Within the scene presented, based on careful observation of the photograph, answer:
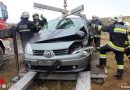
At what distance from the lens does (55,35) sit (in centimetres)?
705

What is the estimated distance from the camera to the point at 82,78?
6484mm

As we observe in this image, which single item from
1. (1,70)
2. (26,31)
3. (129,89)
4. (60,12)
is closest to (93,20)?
(60,12)

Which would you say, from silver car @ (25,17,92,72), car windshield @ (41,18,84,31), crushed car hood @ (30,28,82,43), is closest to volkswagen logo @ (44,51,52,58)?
silver car @ (25,17,92,72)

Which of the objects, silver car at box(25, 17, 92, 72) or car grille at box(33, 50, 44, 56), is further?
car grille at box(33, 50, 44, 56)

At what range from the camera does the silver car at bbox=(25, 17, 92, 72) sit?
6.36m

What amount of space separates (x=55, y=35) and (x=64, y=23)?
1.06 metres

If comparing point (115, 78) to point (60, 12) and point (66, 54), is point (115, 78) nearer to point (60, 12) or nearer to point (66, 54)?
point (66, 54)

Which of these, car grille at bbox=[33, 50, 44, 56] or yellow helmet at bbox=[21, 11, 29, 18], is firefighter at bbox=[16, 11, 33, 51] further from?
car grille at bbox=[33, 50, 44, 56]

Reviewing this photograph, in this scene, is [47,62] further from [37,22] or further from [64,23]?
[37,22]

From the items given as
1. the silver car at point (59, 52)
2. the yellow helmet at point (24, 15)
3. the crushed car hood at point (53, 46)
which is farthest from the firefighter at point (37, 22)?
the crushed car hood at point (53, 46)

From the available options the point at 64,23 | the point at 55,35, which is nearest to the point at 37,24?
the point at 64,23

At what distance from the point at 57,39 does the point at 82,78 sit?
1.23 metres

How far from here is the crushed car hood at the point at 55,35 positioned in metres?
6.87

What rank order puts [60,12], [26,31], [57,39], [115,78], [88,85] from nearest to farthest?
[88,85]
[57,39]
[115,78]
[26,31]
[60,12]
